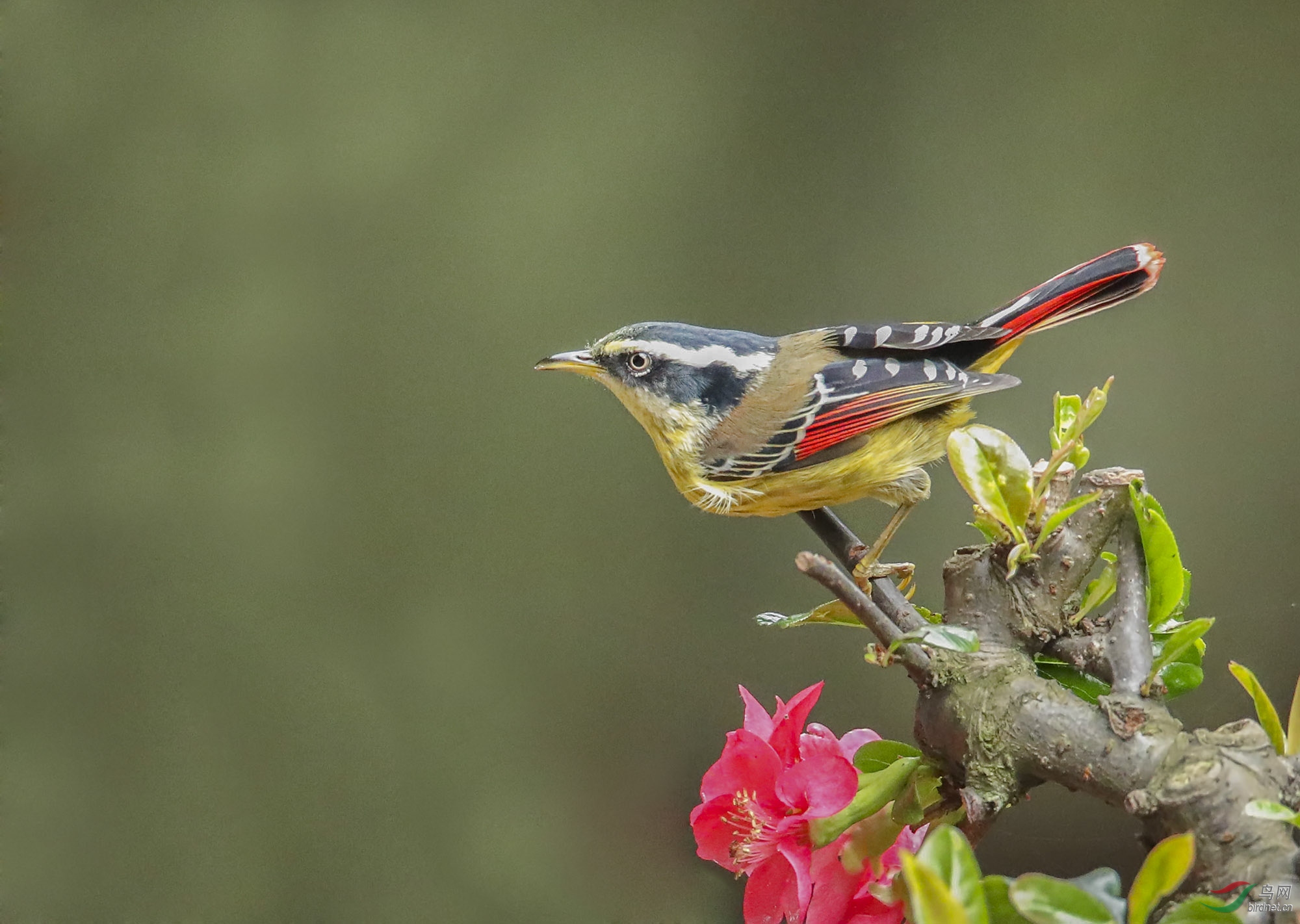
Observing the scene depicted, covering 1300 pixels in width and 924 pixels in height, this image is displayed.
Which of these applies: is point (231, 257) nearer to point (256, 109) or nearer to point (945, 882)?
point (256, 109)

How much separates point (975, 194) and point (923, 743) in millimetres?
1162

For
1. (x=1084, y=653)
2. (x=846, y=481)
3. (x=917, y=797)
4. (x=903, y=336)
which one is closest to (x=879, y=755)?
(x=917, y=797)

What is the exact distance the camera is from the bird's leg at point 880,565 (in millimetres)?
776

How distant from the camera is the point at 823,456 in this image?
87cm

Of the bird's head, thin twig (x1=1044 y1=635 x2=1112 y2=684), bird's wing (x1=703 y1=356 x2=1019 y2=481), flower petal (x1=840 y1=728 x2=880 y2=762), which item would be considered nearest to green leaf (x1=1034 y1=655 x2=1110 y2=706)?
thin twig (x1=1044 y1=635 x2=1112 y2=684)

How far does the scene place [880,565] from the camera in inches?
32.7

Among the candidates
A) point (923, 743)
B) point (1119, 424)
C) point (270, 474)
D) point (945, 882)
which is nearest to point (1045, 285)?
point (923, 743)

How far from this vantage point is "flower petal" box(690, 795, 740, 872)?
691 mm

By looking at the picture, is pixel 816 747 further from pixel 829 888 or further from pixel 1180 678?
pixel 1180 678

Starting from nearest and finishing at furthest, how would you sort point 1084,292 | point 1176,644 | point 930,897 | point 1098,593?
1. point 930,897
2. point 1176,644
3. point 1098,593
4. point 1084,292

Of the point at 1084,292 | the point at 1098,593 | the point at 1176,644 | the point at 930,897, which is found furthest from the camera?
the point at 1084,292

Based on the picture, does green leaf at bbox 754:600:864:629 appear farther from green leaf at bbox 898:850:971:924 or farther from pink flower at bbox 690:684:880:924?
green leaf at bbox 898:850:971:924

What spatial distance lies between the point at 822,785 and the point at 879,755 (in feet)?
0.25

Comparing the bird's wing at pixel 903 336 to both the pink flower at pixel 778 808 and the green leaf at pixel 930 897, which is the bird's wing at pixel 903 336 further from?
the green leaf at pixel 930 897
